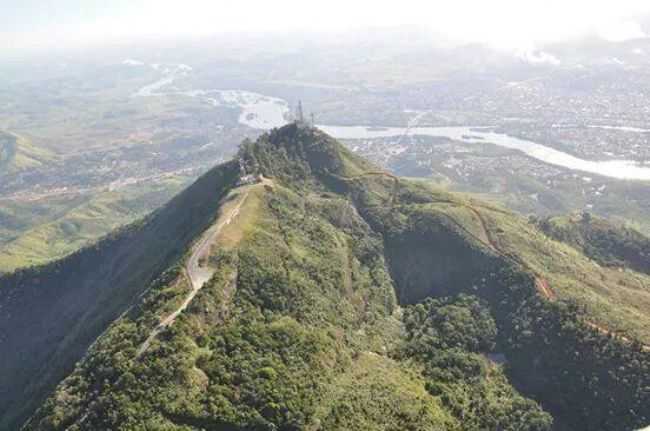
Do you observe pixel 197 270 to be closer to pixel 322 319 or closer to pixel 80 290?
pixel 322 319

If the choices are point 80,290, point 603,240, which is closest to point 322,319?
point 80,290

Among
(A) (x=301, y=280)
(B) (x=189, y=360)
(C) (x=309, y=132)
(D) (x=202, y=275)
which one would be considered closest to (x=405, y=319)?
(A) (x=301, y=280)

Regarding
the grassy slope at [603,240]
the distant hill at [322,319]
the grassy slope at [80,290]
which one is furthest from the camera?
the grassy slope at [603,240]

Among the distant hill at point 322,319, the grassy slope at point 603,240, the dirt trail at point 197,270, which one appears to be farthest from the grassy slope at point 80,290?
the grassy slope at point 603,240

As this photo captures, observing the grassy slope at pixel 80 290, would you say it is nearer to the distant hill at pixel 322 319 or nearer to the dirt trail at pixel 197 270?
the distant hill at pixel 322 319

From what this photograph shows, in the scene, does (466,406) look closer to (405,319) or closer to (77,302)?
(405,319)

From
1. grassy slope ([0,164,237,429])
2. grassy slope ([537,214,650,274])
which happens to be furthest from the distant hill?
grassy slope ([537,214,650,274])
